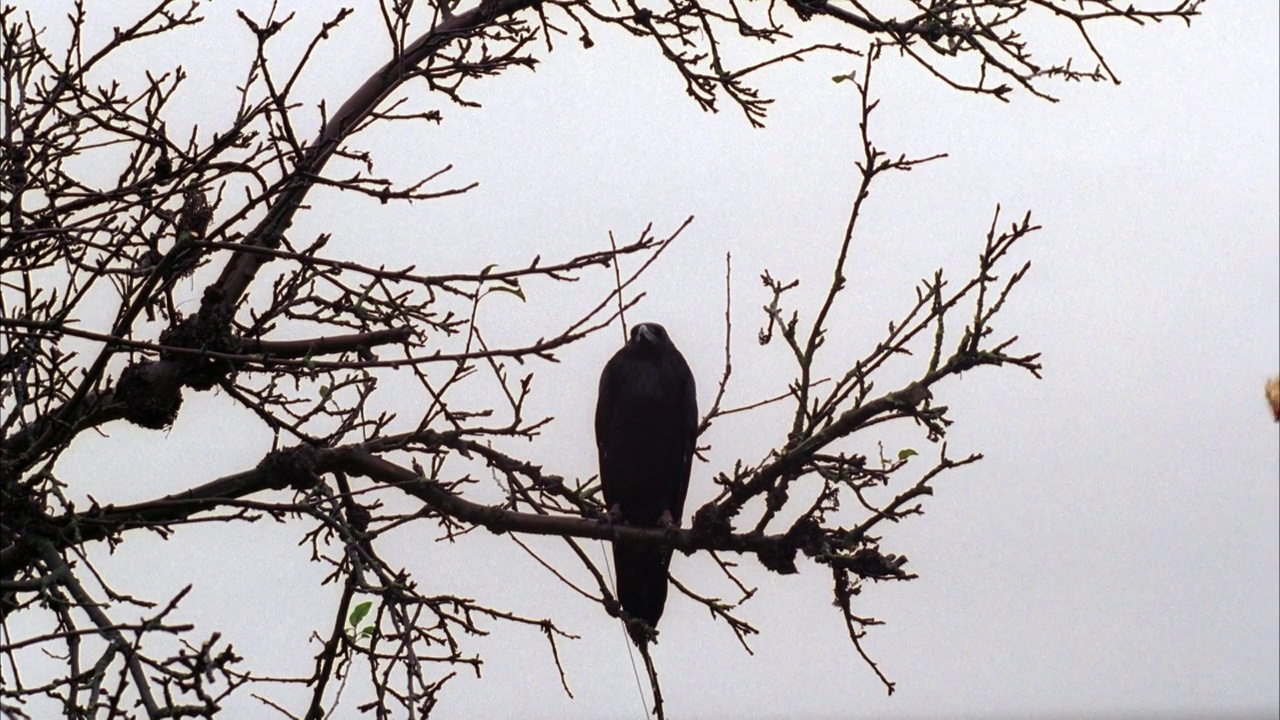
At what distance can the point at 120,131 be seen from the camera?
157 inches

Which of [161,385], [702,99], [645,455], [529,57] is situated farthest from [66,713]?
[645,455]

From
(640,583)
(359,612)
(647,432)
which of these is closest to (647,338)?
(647,432)

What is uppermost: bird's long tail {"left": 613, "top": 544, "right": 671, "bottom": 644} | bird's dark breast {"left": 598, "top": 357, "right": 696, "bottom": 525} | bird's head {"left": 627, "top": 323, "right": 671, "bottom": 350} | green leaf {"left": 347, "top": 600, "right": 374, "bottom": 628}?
bird's head {"left": 627, "top": 323, "right": 671, "bottom": 350}

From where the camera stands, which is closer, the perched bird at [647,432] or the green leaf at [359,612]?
the green leaf at [359,612]

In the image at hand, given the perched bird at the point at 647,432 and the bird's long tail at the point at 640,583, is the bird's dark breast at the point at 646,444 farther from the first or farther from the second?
the bird's long tail at the point at 640,583

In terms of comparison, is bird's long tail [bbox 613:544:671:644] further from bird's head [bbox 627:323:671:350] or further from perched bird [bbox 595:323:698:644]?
bird's head [bbox 627:323:671:350]

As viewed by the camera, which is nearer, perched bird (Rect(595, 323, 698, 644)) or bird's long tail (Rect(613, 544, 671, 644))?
bird's long tail (Rect(613, 544, 671, 644))

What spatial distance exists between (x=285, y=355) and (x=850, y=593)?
2038mm

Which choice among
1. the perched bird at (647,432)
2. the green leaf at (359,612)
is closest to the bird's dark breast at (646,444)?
the perched bird at (647,432)

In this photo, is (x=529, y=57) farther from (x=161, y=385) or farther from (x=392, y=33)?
(x=161, y=385)

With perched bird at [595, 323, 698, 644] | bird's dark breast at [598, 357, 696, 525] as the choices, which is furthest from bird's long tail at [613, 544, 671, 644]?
bird's dark breast at [598, 357, 696, 525]

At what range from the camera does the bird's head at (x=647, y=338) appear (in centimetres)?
616

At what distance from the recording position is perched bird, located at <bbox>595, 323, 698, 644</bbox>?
19.6 ft

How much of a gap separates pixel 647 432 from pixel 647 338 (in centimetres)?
47
